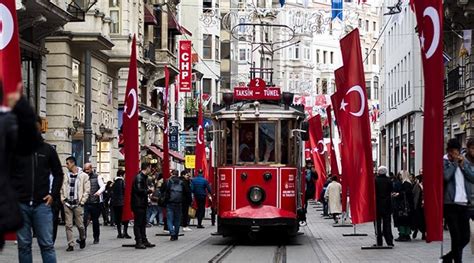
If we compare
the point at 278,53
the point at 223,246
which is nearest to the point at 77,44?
the point at 223,246

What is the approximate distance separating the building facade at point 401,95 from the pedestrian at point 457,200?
3765cm

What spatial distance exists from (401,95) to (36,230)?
4967cm

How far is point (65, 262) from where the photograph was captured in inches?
723

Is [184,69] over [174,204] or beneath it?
over

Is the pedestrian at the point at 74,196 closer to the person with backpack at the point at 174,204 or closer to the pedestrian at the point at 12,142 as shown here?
the person with backpack at the point at 174,204

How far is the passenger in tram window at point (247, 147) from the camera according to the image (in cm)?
2392

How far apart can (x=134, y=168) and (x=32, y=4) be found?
7.44 metres

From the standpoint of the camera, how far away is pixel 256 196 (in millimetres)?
23547

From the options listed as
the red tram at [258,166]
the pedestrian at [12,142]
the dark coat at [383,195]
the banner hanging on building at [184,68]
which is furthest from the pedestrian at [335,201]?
the pedestrian at [12,142]

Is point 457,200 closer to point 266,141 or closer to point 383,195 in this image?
point 383,195

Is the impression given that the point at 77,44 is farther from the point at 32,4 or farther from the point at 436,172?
the point at 436,172

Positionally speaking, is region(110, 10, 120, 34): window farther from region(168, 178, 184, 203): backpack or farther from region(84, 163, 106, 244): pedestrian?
region(84, 163, 106, 244): pedestrian

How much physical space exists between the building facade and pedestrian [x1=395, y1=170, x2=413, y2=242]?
2577cm

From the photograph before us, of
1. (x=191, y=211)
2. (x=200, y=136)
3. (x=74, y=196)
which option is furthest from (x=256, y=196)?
(x=200, y=136)
